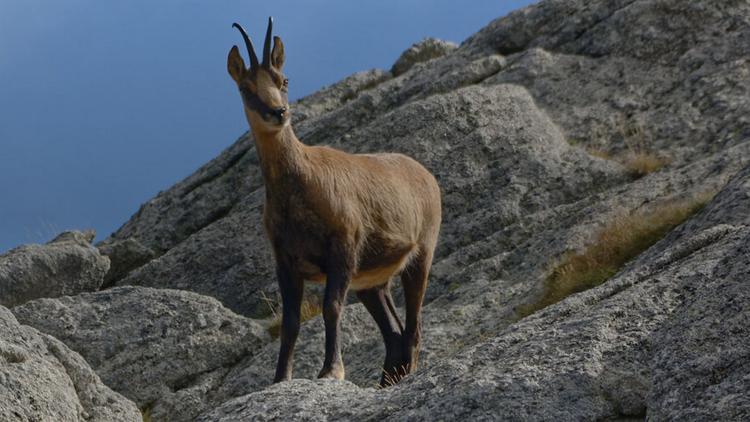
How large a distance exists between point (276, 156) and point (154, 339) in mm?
3913

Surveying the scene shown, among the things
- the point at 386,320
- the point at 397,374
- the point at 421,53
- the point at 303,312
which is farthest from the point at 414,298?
the point at 421,53

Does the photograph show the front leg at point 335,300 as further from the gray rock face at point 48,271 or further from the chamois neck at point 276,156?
the gray rock face at point 48,271

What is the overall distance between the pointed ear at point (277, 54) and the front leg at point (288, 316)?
84.1 inches

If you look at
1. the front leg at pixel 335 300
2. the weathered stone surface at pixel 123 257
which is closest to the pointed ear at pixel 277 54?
the front leg at pixel 335 300

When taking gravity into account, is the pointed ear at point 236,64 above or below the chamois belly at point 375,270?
above

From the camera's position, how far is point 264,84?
38.3 ft

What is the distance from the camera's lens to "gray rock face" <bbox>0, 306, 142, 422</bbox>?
8.23 meters

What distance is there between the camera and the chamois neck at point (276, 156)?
38.5 ft

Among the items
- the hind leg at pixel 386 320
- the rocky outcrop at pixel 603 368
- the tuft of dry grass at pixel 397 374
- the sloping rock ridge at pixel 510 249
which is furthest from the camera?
the hind leg at pixel 386 320

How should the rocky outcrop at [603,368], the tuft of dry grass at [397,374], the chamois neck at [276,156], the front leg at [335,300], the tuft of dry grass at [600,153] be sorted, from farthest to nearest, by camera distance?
the tuft of dry grass at [600,153] < the tuft of dry grass at [397,374] < the chamois neck at [276,156] < the front leg at [335,300] < the rocky outcrop at [603,368]

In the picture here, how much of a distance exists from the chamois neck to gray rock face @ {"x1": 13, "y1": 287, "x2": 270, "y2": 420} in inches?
141

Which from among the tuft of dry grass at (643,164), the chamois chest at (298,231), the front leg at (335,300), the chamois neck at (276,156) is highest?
the chamois neck at (276,156)

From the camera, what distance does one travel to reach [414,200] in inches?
531

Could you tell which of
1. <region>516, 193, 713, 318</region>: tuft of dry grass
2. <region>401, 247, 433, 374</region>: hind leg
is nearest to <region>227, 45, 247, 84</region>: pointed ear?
<region>401, 247, 433, 374</region>: hind leg
